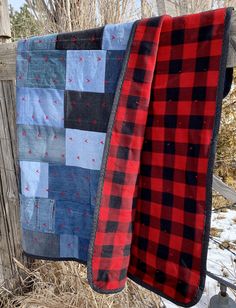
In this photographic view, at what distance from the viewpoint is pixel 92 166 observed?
99 centimetres

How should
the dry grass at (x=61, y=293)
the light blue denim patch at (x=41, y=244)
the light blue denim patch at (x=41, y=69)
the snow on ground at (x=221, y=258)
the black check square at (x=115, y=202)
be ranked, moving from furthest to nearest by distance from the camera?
1. the snow on ground at (x=221, y=258)
2. the dry grass at (x=61, y=293)
3. the light blue denim patch at (x=41, y=244)
4. the light blue denim patch at (x=41, y=69)
5. the black check square at (x=115, y=202)

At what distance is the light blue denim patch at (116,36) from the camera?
0.89 meters

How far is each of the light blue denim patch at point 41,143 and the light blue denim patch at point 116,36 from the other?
0.32 meters

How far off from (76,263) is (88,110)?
1.06 metres

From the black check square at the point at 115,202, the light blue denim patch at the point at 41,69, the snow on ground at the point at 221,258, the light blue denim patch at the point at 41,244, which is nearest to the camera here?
the black check square at the point at 115,202

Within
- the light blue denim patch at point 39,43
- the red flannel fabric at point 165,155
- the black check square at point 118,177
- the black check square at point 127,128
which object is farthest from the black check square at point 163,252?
the light blue denim patch at point 39,43

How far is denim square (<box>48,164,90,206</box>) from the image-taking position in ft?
3.38

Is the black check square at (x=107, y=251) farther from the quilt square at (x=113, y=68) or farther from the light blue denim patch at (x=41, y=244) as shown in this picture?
the quilt square at (x=113, y=68)

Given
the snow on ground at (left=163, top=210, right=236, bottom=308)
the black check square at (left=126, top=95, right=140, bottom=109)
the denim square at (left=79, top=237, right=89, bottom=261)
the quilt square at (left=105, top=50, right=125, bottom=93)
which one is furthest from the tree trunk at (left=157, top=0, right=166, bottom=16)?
the denim square at (left=79, top=237, right=89, bottom=261)

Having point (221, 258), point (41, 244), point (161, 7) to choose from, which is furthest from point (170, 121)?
point (161, 7)

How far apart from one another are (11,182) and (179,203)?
2.96 feet

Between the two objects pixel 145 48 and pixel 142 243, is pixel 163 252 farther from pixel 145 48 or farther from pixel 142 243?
pixel 145 48

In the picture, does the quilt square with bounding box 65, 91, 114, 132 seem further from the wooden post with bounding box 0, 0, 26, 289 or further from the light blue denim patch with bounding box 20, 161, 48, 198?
the wooden post with bounding box 0, 0, 26, 289

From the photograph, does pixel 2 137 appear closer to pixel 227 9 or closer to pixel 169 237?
pixel 169 237
